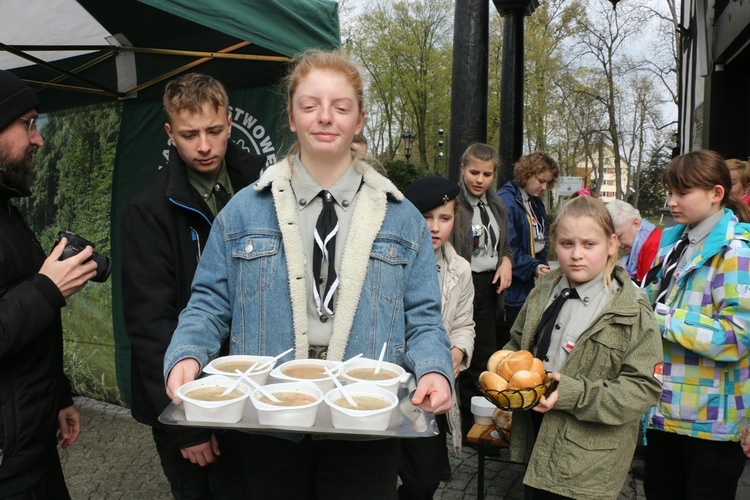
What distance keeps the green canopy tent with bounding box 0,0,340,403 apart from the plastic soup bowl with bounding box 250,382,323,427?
2.01m

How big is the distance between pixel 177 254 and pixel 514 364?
4.76 feet

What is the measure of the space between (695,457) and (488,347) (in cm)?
179

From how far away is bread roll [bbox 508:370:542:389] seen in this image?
2.31 metres

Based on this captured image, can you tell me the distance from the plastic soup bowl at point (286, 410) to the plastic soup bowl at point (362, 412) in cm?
4

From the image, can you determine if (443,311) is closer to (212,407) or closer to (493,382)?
(493,382)

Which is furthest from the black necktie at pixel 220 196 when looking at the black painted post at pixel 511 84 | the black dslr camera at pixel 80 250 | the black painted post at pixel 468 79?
the black painted post at pixel 511 84

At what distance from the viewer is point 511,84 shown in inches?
360

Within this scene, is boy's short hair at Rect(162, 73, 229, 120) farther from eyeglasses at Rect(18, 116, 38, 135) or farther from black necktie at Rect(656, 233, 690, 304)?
black necktie at Rect(656, 233, 690, 304)

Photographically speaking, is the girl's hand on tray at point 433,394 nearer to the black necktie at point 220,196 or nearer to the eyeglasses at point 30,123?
the black necktie at point 220,196

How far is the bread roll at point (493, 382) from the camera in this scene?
237 cm

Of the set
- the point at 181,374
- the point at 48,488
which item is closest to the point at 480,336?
the point at 48,488

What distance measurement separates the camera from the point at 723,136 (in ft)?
29.9

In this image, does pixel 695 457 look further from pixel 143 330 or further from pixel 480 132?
pixel 480 132

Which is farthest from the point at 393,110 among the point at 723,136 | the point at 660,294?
the point at 660,294
